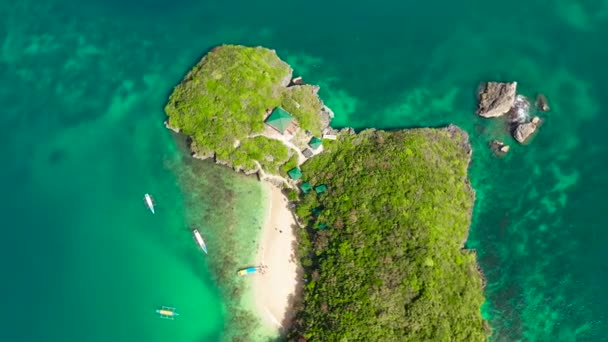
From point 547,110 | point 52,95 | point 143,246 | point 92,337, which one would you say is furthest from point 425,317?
point 52,95

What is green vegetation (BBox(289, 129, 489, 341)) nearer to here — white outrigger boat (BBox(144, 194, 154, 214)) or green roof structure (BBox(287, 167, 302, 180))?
green roof structure (BBox(287, 167, 302, 180))

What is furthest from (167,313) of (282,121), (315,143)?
(315,143)

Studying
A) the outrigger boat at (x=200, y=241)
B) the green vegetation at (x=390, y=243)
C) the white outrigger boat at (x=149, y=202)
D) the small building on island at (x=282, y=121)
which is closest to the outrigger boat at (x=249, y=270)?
the outrigger boat at (x=200, y=241)

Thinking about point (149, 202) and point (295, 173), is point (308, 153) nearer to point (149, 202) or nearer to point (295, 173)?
point (295, 173)

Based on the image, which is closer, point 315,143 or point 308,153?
point 315,143

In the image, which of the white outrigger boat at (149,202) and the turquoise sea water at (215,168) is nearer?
the turquoise sea water at (215,168)

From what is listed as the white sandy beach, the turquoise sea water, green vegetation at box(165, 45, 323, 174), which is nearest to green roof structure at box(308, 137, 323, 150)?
green vegetation at box(165, 45, 323, 174)

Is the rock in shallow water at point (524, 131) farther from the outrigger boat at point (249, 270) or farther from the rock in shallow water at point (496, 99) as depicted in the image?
the outrigger boat at point (249, 270)
